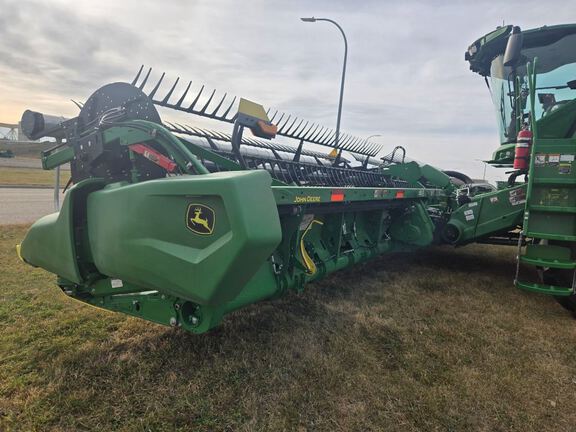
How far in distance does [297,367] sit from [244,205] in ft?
4.27

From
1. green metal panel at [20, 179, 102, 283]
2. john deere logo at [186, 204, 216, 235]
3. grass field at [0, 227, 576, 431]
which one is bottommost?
grass field at [0, 227, 576, 431]

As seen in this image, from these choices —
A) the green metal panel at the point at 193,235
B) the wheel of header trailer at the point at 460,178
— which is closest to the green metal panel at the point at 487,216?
the wheel of header trailer at the point at 460,178

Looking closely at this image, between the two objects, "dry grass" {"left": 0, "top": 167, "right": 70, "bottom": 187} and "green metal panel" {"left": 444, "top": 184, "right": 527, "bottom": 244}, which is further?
"dry grass" {"left": 0, "top": 167, "right": 70, "bottom": 187}

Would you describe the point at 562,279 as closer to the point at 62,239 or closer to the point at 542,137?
the point at 542,137

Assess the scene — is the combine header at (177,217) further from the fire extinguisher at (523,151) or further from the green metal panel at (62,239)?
the fire extinguisher at (523,151)

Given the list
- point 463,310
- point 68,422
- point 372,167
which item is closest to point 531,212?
point 463,310

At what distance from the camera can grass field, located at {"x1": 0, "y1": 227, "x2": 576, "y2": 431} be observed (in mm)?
2020

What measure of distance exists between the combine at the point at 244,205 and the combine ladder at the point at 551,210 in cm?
1

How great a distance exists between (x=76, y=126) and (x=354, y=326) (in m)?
2.53

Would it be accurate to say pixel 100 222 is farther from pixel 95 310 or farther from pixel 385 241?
pixel 385 241

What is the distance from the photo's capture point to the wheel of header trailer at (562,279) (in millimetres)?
3533

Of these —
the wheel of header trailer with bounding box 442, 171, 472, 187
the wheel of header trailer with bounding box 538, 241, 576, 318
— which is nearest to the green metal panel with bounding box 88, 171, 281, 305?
the wheel of header trailer with bounding box 538, 241, 576, 318

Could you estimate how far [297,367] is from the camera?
2.49 meters

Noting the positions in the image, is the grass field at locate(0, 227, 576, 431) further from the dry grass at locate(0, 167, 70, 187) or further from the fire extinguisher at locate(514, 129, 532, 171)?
the dry grass at locate(0, 167, 70, 187)
